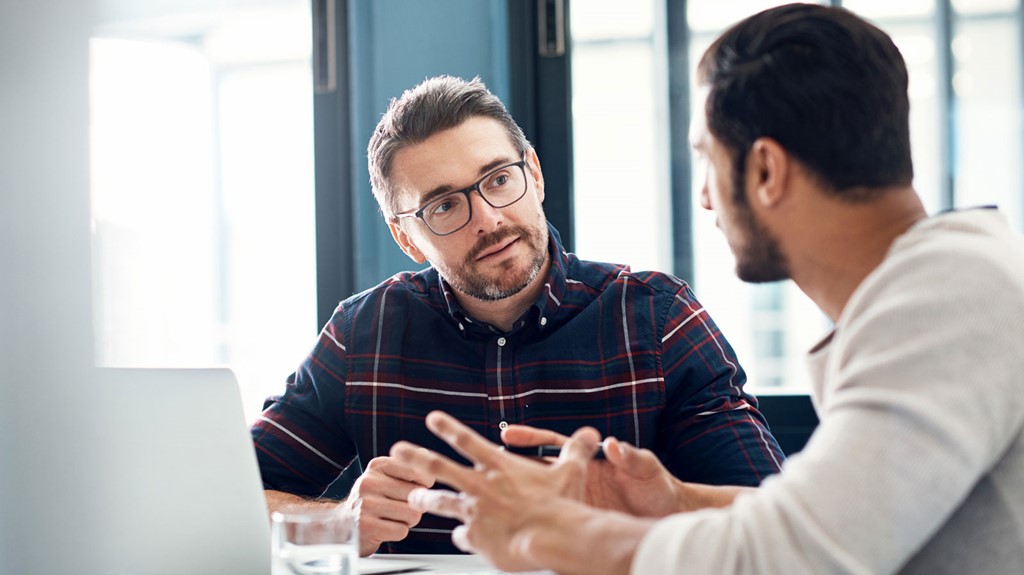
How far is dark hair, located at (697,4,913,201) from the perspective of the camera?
0.93 metres

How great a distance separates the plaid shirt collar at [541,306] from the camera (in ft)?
5.51

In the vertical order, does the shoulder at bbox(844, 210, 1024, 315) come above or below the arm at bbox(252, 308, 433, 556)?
above

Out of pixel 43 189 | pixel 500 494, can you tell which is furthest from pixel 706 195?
pixel 43 189

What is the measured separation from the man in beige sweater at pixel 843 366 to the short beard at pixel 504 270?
62 centimetres

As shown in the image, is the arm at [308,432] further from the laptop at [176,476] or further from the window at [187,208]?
the window at [187,208]

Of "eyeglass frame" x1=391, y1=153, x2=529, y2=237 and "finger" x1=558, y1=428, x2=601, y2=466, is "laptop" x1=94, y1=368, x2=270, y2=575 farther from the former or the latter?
"eyeglass frame" x1=391, y1=153, x2=529, y2=237

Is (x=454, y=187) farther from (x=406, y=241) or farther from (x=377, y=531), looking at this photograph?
(x=377, y=531)

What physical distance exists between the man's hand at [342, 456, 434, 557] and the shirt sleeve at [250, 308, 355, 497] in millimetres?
396

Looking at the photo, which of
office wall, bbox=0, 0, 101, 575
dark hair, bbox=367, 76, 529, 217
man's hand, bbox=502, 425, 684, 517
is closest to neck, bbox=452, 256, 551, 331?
dark hair, bbox=367, 76, 529, 217

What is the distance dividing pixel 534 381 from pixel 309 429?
43cm

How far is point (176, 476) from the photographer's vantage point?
103 cm

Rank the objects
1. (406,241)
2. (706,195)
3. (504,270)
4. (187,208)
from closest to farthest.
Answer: (706,195) → (504,270) → (406,241) → (187,208)

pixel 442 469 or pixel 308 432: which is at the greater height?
pixel 442 469

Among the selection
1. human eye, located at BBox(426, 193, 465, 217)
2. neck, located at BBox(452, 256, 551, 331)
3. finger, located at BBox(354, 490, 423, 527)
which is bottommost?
finger, located at BBox(354, 490, 423, 527)
